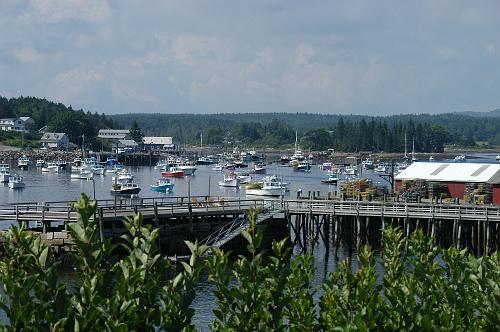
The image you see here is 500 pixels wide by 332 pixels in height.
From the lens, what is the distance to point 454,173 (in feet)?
243

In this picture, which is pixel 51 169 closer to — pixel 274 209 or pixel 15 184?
pixel 15 184

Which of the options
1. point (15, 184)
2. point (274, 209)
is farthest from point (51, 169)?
point (274, 209)

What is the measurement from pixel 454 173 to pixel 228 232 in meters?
25.0

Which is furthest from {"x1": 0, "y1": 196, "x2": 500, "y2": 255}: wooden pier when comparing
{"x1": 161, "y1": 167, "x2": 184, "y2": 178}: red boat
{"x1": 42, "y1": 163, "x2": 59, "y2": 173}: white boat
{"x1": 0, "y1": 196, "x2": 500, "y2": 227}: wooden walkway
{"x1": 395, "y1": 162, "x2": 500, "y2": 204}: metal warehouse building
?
{"x1": 42, "y1": 163, "x2": 59, "y2": 173}: white boat

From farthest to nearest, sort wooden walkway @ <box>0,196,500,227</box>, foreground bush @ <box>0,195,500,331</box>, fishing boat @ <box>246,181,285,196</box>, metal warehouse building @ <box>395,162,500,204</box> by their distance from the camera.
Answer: fishing boat @ <box>246,181,285,196</box> → metal warehouse building @ <box>395,162,500,204</box> → wooden walkway @ <box>0,196,500,227</box> → foreground bush @ <box>0,195,500,331</box>

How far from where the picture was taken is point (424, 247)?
92.0 ft

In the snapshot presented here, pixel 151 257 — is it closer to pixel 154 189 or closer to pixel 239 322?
pixel 239 322

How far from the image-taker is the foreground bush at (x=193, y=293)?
21.7 meters

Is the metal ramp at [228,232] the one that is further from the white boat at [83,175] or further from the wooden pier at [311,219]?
the white boat at [83,175]

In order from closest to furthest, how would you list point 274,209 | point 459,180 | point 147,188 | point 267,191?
point 274,209 < point 459,180 < point 267,191 < point 147,188

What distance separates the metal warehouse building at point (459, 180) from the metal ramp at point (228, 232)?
17871 mm

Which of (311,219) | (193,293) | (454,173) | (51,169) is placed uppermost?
(193,293)

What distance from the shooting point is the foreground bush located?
71.3 ft

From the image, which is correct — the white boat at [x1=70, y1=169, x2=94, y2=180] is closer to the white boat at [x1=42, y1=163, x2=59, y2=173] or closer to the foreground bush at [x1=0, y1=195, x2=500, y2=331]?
the white boat at [x1=42, y1=163, x2=59, y2=173]
